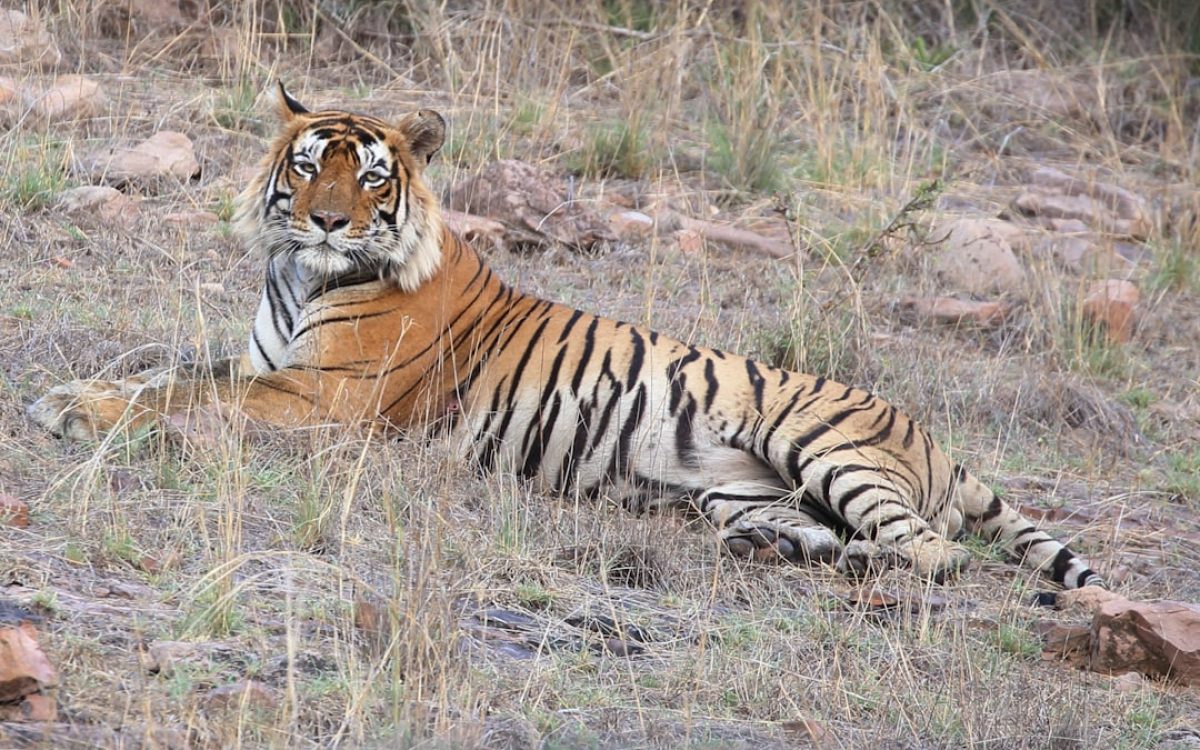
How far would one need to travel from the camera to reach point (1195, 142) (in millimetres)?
11062

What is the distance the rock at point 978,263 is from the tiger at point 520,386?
3.19 m

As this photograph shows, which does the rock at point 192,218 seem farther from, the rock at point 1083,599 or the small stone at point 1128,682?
the small stone at point 1128,682

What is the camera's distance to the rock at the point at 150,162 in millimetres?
7758

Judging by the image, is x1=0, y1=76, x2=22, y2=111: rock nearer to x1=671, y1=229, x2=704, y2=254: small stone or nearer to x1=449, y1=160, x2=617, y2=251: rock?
x1=449, y1=160, x2=617, y2=251: rock

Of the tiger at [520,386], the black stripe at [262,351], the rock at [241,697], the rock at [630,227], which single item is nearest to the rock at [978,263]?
the rock at [630,227]

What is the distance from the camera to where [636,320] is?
733cm

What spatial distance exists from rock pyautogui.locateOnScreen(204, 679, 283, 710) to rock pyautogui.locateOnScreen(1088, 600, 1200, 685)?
7.59 ft

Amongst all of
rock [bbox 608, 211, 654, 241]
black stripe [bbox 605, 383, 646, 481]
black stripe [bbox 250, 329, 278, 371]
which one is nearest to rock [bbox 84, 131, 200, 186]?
rock [bbox 608, 211, 654, 241]

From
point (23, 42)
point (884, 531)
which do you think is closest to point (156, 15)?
point (23, 42)

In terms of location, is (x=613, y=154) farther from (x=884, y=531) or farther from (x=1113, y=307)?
(x=884, y=531)

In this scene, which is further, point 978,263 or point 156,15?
point 156,15

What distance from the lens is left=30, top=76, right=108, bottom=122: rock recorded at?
26.3 feet

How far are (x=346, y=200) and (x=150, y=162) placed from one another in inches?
113

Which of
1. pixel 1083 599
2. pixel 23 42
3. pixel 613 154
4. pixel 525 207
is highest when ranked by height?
pixel 23 42
